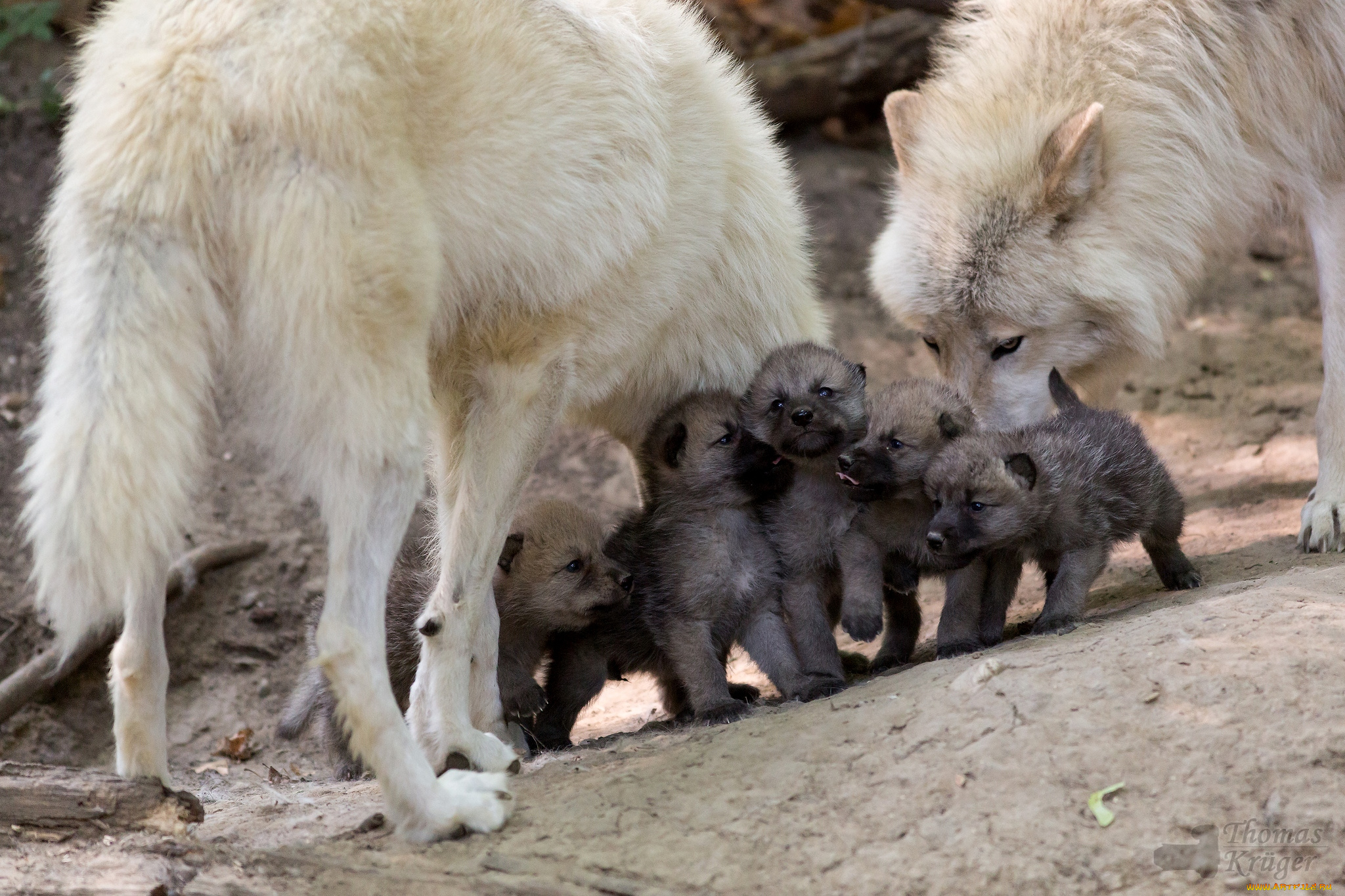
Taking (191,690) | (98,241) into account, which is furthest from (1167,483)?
(191,690)

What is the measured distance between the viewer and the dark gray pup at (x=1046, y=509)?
378cm

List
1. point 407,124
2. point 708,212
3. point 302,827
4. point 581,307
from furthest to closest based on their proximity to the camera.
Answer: point 708,212
point 581,307
point 302,827
point 407,124

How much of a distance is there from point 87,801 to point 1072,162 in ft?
13.1

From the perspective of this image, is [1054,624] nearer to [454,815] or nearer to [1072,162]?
[1072,162]

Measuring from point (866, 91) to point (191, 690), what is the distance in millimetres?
6508

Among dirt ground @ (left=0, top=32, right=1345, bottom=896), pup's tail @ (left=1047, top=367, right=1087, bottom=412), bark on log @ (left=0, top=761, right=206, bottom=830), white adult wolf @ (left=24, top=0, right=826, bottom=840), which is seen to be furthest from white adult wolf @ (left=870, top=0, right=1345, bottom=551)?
bark on log @ (left=0, top=761, right=206, bottom=830)

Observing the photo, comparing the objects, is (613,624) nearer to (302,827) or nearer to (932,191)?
(302,827)

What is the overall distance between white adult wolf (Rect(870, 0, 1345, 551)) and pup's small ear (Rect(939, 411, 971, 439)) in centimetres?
74

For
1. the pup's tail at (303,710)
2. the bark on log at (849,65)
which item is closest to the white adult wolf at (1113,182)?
the pup's tail at (303,710)

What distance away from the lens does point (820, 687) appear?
4004mm

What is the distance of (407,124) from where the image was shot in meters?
3.07

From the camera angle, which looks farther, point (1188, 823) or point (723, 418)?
point (723, 418)

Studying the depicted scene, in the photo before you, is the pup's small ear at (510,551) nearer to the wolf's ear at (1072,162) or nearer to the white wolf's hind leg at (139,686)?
the white wolf's hind leg at (139,686)

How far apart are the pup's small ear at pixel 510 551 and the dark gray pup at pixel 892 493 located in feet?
3.98
